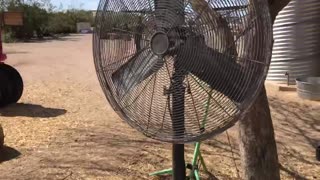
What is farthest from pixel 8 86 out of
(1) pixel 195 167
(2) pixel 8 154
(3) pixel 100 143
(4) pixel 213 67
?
(4) pixel 213 67

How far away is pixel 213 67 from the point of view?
2.71 meters

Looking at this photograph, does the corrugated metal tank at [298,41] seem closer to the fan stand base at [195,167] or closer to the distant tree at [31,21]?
the fan stand base at [195,167]

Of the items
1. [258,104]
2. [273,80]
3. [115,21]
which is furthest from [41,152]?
[273,80]

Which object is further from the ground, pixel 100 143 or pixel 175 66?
pixel 175 66

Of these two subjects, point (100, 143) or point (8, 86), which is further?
point (8, 86)

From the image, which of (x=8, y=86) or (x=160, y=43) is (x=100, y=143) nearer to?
(x=8, y=86)

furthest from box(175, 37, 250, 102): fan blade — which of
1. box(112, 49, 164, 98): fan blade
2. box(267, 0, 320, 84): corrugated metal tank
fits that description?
box(267, 0, 320, 84): corrugated metal tank

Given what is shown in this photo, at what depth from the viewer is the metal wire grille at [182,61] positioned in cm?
258

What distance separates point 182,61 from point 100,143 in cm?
389

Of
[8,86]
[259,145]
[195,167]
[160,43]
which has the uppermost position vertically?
[160,43]

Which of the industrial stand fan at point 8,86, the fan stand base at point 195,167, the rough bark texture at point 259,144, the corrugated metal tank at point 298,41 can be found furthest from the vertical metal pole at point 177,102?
the corrugated metal tank at point 298,41

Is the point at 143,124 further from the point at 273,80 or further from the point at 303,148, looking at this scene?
the point at 273,80

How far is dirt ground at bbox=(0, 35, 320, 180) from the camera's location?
5.48 m

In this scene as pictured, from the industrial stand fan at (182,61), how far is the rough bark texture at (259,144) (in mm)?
1324
